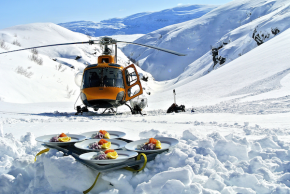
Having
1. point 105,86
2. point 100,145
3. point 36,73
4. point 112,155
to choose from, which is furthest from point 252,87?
point 36,73

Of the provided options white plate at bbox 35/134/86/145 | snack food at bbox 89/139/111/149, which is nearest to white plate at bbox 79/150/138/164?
snack food at bbox 89/139/111/149

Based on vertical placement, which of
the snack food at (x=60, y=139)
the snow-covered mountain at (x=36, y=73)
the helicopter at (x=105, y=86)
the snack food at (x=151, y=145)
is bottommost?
the snack food at (x=151, y=145)

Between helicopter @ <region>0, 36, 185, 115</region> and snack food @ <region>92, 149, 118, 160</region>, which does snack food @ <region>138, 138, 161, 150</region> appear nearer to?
snack food @ <region>92, 149, 118, 160</region>

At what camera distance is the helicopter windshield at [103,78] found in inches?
354

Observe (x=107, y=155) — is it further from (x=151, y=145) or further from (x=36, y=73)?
(x=36, y=73)

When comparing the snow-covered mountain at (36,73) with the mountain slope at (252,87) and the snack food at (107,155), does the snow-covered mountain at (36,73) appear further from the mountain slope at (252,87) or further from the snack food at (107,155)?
the snack food at (107,155)

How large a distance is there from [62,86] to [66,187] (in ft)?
62.3

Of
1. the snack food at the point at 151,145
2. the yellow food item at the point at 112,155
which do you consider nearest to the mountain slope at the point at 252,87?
the snack food at the point at 151,145

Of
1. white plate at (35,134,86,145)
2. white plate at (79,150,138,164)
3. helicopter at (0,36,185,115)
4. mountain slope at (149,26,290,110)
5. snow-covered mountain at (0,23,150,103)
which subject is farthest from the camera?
snow-covered mountain at (0,23,150,103)

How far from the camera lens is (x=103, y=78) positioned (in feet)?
29.6

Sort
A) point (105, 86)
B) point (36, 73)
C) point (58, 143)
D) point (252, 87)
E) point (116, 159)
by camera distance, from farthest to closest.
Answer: point (36, 73)
point (252, 87)
point (105, 86)
point (58, 143)
point (116, 159)

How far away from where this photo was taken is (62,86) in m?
20.6

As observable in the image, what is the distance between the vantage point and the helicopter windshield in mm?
8991

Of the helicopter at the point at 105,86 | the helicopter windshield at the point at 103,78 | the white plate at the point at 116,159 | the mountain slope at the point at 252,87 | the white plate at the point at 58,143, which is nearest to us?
the white plate at the point at 116,159
